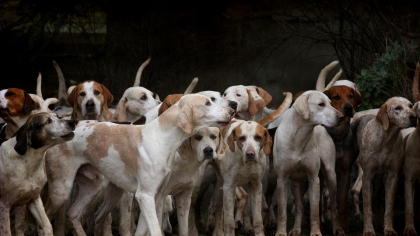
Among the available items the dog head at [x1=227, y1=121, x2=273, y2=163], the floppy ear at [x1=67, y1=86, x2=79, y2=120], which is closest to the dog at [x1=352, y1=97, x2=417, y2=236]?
the dog head at [x1=227, y1=121, x2=273, y2=163]

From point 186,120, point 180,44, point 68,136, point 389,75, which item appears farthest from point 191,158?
point 180,44

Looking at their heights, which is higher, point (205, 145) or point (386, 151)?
point (205, 145)

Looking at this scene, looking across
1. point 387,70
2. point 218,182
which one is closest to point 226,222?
point 218,182

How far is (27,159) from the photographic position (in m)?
6.77

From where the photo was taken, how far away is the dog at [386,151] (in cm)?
814

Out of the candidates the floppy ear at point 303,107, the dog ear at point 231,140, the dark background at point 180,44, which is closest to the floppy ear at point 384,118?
the floppy ear at point 303,107

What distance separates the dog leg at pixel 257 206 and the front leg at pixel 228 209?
19 centimetres

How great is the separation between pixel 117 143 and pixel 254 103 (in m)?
2.45

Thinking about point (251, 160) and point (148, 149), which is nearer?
point (148, 149)

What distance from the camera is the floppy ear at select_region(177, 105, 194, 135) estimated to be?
6660 mm

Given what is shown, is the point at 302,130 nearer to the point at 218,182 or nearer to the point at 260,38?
the point at 218,182

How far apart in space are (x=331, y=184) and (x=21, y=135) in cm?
309

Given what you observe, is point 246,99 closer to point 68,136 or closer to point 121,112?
point 121,112

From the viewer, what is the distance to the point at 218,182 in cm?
839
